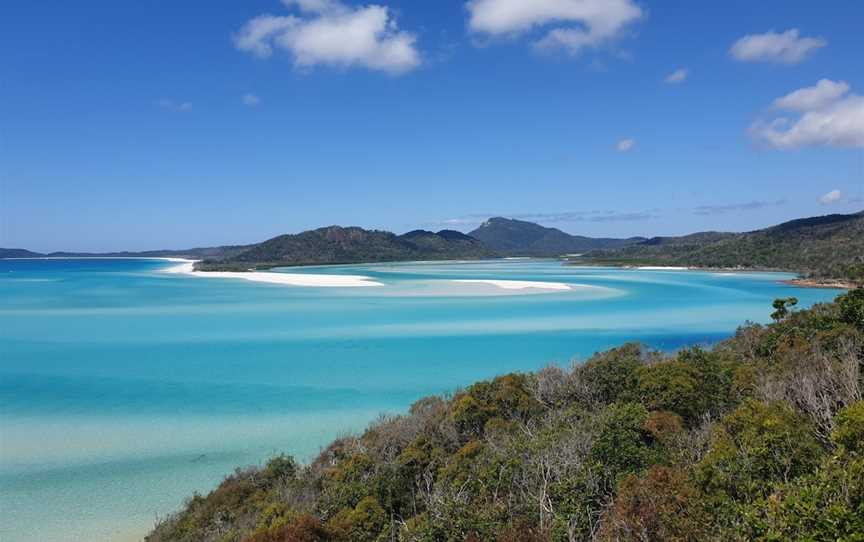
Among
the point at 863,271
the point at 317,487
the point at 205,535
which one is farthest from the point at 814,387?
the point at 863,271

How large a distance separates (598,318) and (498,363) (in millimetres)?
15053

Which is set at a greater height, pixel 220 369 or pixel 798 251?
pixel 798 251

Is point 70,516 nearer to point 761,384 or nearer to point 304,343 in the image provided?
point 761,384

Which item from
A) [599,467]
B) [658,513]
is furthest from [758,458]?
[599,467]

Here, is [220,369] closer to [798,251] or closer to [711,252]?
[798,251]

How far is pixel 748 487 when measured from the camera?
544cm

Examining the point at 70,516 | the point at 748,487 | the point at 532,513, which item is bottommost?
the point at 70,516

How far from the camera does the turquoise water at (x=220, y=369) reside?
36.8ft

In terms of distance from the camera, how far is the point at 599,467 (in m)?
6.82

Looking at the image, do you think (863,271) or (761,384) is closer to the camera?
(761,384)

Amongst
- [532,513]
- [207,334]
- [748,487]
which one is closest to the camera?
[748,487]

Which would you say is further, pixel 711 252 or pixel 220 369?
pixel 711 252

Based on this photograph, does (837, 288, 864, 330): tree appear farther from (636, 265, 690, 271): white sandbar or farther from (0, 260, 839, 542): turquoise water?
(636, 265, 690, 271): white sandbar

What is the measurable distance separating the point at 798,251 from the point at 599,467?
92904 mm
